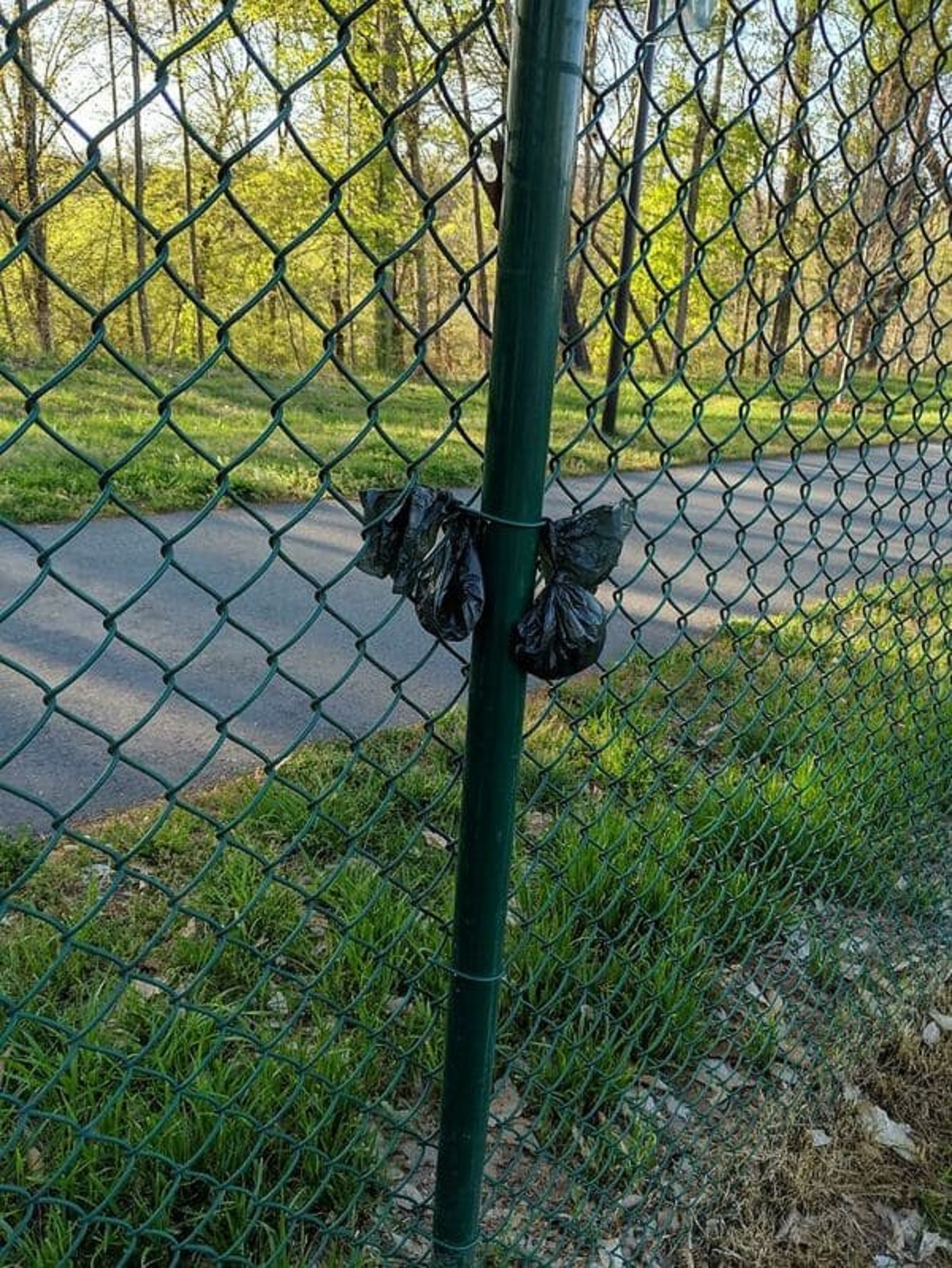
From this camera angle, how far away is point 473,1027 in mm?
1414

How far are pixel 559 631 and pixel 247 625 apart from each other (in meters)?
3.37

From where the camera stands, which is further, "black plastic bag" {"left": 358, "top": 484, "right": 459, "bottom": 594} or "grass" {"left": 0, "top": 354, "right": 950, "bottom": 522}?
"grass" {"left": 0, "top": 354, "right": 950, "bottom": 522}

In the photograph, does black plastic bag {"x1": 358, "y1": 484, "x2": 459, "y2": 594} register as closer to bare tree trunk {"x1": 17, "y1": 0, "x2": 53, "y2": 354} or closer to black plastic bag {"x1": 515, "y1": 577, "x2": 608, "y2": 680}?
black plastic bag {"x1": 515, "y1": 577, "x2": 608, "y2": 680}

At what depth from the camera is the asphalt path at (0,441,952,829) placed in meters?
2.51

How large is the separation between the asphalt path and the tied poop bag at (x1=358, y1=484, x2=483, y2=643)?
0.40ft

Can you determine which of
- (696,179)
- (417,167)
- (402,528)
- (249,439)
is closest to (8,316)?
(417,167)

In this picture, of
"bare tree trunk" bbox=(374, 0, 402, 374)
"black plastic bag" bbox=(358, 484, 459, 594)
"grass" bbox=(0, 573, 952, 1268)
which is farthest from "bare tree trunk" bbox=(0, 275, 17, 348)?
"black plastic bag" bbox=(358, 484, 459, 594)

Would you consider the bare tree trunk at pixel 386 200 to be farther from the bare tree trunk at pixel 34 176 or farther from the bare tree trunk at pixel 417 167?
the bare tree trunk at pixel 34 176

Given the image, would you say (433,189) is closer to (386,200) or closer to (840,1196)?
(386,200)

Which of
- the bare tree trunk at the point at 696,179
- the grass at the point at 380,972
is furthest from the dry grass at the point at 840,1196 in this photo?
the bare tree trunk at the point at 696,179

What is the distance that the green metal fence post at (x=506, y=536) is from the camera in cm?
105

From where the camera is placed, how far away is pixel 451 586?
1.18 m

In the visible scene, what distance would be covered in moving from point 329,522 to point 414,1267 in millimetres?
4883

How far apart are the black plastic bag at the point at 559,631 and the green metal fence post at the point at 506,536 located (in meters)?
0.02
